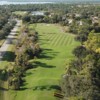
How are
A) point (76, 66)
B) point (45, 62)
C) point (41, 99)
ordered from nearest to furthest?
point (41, 99)
point (76, 66)
point (45, 62)

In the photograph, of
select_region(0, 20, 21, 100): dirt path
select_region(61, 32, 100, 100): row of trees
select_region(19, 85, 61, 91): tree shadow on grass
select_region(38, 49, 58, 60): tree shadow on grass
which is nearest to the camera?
select_region(61, 32, 100, 100): row of trees

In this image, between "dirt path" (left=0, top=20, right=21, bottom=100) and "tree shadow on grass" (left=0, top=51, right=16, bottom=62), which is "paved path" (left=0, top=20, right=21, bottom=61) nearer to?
"dirt path" (left=0, top=20, right=21, bottom=100)

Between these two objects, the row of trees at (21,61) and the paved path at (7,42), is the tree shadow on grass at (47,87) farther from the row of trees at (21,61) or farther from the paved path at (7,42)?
the paved path at (7,42)

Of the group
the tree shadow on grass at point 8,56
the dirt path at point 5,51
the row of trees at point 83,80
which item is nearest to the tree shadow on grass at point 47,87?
the row of trees at point 83,80

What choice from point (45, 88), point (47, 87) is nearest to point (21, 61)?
point (47, 87)

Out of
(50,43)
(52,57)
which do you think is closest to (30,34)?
(50,43)

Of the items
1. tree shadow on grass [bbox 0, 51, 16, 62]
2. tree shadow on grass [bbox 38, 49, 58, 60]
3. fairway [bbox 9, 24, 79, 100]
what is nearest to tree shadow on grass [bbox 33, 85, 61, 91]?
fairway [bbox 9, 24, 79, 100]

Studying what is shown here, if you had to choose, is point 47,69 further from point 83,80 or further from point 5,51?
point 5,51

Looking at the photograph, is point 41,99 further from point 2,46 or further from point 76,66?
point 2,46
